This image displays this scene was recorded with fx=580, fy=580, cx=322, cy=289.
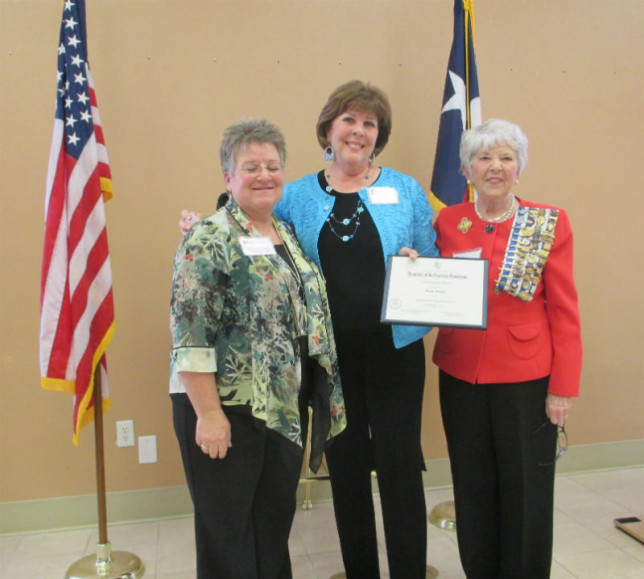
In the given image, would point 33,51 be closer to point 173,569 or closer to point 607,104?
point 173,569

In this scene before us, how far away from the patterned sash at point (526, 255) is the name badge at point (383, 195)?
0.38 metres

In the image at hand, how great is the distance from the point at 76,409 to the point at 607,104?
9.92ft

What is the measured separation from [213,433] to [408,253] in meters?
0.77

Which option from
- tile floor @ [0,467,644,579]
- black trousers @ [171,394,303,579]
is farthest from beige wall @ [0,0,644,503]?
black trousers @ [171,394,303,579]

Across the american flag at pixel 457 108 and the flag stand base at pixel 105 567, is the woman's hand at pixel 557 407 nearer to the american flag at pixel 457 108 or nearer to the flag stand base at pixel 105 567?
the american flag at pixel 457 108

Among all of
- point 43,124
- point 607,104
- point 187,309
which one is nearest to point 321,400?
point 187,309

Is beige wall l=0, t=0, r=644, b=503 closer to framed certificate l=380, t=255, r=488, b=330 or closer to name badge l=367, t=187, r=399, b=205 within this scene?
name badge l=367, t=187, r=399, b=205

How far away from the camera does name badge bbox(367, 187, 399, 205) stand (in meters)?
1.84

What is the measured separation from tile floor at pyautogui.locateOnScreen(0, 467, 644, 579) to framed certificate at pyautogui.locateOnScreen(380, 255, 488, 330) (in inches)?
48.2

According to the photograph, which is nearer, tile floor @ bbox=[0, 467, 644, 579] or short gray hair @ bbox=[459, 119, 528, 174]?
short gray hair @ bbox=[459, 119, 528, 174]

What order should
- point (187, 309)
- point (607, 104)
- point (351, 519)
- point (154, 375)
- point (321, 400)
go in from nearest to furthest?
point (187, 309)
point (321, 400)
point (351, 519)
point (154, 375)
point (607, 104)

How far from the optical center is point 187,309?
1360 mm

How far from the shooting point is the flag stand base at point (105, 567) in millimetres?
2295

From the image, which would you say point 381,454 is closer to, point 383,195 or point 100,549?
point 383,195
